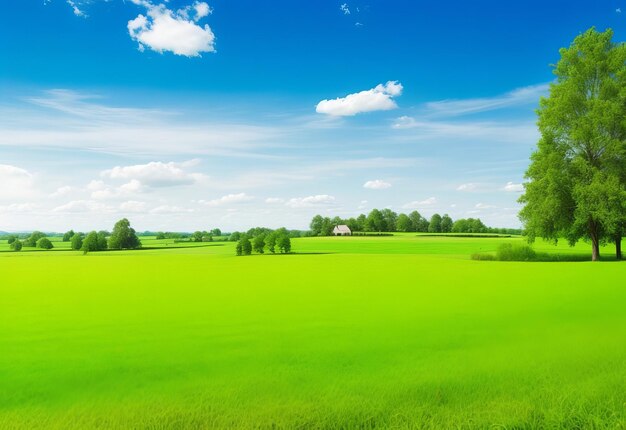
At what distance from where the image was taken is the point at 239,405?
5.88 meters

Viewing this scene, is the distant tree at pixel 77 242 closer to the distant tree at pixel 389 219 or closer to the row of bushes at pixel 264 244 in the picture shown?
the row of bushes at pixel 264 244

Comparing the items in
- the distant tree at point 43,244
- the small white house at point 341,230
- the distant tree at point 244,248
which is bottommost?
the distant tree at point 244,248

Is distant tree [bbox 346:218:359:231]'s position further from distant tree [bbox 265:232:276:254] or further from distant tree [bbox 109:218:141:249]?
distant tree [bbox 265:232:276:254]

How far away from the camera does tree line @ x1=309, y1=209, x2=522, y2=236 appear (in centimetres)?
15012

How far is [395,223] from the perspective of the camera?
17112 centimetres

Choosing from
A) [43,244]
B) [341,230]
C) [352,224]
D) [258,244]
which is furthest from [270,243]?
[352,224]

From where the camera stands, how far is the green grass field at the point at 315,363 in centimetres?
564

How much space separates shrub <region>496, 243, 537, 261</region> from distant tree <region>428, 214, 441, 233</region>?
124904mm

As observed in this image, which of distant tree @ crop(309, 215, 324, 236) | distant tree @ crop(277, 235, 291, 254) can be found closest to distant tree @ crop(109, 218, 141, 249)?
distant tree @ crop(277, 235, 291, 254)

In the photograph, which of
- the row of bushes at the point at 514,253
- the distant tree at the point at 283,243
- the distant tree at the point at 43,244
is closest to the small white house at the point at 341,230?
the distant tree at the point at 283,243

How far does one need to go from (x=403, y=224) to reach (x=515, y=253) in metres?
130

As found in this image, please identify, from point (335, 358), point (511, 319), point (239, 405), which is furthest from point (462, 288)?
point (239, 405)

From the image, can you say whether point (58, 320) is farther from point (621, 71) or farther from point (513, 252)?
point (621, 71)

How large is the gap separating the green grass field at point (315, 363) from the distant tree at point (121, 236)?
214ft
